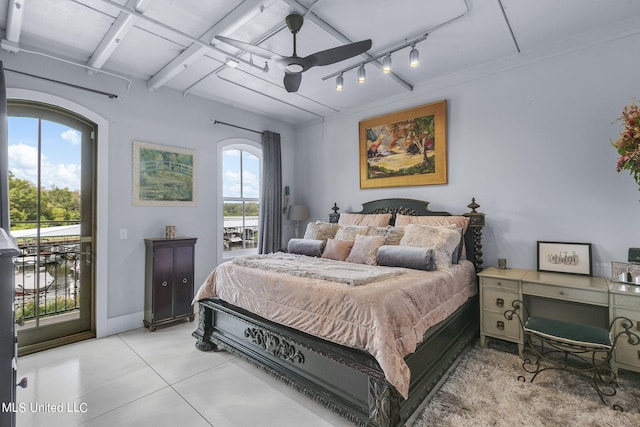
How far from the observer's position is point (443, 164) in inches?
155

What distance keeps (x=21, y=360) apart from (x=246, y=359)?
2.20 meters

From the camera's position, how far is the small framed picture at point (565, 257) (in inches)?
116

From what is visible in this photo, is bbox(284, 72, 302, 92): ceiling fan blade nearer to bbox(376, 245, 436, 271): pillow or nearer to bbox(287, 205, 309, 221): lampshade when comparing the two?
bbox(376, 245, 436, 271): pillow

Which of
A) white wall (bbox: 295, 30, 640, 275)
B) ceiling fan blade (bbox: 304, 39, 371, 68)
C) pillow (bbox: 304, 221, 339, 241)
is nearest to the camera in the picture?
ceiling fan blade (bbox: 304, 39, 371, 68)

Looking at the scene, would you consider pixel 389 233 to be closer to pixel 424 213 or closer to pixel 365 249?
pixel 365 249

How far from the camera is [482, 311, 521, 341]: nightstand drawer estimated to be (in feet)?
9.61

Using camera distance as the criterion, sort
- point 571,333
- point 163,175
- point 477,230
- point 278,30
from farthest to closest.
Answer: point 163,175 < point 477,230 < point 278,30 < point 571,333

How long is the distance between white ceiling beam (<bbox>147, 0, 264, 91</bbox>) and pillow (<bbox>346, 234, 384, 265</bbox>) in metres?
2.40

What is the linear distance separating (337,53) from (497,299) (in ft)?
8.95

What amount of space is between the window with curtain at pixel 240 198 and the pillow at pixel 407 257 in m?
2.63

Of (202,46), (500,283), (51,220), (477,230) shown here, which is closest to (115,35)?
(202,46)

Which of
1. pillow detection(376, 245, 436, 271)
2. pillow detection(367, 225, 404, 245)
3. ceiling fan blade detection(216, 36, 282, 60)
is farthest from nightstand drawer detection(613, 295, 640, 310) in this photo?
ceiling fan blade detection(216, 36, 282, 60)

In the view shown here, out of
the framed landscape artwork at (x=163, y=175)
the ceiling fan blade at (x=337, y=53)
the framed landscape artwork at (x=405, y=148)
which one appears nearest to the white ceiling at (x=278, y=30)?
the ceiling fan blade at (x=337, y=53)

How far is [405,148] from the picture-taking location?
4.27m
